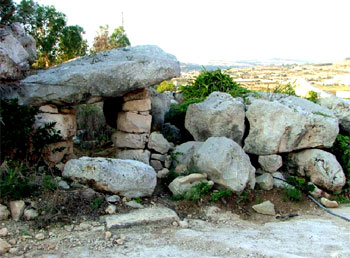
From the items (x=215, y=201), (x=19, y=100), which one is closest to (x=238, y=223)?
(x=215, y=201)

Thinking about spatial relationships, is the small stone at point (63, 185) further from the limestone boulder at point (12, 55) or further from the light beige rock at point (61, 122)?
the limestone boulder at point (12, 55)

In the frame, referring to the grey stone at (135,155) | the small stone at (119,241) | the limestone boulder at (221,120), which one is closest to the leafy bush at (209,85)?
the limestone boulder at (221,120)

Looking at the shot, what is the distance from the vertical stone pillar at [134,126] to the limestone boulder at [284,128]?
221 cm

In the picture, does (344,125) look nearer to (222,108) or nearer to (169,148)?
(222,108)

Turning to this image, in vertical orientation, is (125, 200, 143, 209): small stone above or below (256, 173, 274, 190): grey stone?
above

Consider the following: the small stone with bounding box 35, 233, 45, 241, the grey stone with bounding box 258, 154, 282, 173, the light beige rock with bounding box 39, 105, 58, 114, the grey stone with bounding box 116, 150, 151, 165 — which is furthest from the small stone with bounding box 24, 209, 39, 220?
the grey stone with bounding box 258, 154, 282, 173

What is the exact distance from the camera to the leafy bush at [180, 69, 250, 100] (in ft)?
39.6

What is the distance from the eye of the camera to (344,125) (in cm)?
997

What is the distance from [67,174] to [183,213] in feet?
6.77

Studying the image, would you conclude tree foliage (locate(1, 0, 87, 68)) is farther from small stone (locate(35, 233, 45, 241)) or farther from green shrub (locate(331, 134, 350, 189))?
green shrub (locate(331, 134, 350, 189))

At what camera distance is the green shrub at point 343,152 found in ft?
30.1

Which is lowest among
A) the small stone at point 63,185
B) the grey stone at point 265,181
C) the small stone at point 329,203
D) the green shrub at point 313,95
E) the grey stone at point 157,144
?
the small stone at point 329,203

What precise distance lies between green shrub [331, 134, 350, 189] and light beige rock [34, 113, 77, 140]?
19.2 ft

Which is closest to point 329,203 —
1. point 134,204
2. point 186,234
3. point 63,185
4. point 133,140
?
point 186,234
